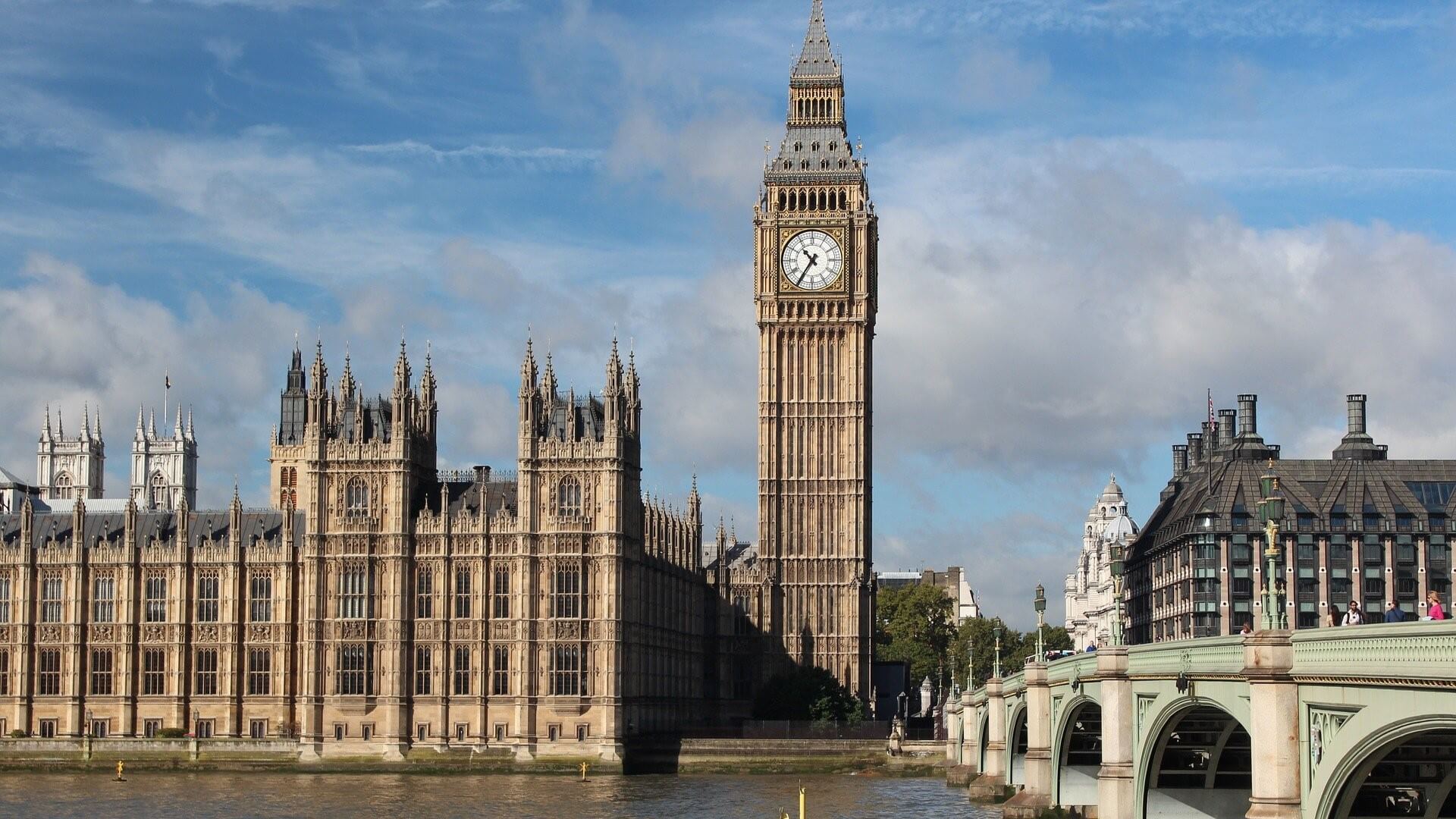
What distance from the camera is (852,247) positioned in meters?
155

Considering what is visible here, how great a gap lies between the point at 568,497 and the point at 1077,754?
149 feet

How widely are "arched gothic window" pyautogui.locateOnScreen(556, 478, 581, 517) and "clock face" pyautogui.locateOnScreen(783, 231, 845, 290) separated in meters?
38.0

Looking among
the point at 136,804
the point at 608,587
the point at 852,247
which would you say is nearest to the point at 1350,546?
Answer: the point at 852,247

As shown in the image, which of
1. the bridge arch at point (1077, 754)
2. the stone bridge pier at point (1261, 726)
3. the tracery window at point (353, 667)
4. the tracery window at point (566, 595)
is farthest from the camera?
the tracery window at point (353, 667)

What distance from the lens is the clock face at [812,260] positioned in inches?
6112

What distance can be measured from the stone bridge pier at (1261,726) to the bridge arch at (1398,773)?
0.04 m

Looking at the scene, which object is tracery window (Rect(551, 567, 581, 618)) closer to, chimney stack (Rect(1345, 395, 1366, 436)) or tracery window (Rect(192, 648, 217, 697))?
tracery window (Rect(192, 648, 217, 697))

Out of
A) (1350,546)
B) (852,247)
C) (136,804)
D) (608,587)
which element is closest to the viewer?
(136,804)

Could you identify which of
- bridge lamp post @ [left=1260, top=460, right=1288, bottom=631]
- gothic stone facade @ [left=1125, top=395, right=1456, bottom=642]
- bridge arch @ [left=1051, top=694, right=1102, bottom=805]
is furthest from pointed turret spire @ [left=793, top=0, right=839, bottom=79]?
bridge lamp post @ [left=1260, top=460, right=1288, bottom=631]

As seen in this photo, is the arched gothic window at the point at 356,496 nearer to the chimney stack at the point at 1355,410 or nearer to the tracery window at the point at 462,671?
the tracery window at the point at 462,671

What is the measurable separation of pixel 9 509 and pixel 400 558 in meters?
52.4

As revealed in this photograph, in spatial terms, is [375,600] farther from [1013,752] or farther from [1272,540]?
[1272,540]

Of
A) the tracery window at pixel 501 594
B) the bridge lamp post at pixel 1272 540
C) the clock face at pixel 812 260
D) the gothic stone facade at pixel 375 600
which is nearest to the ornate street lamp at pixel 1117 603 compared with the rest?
the bridge lamp post at pixel 1272 540

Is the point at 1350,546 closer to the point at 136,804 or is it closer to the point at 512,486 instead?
the point at 512,486
